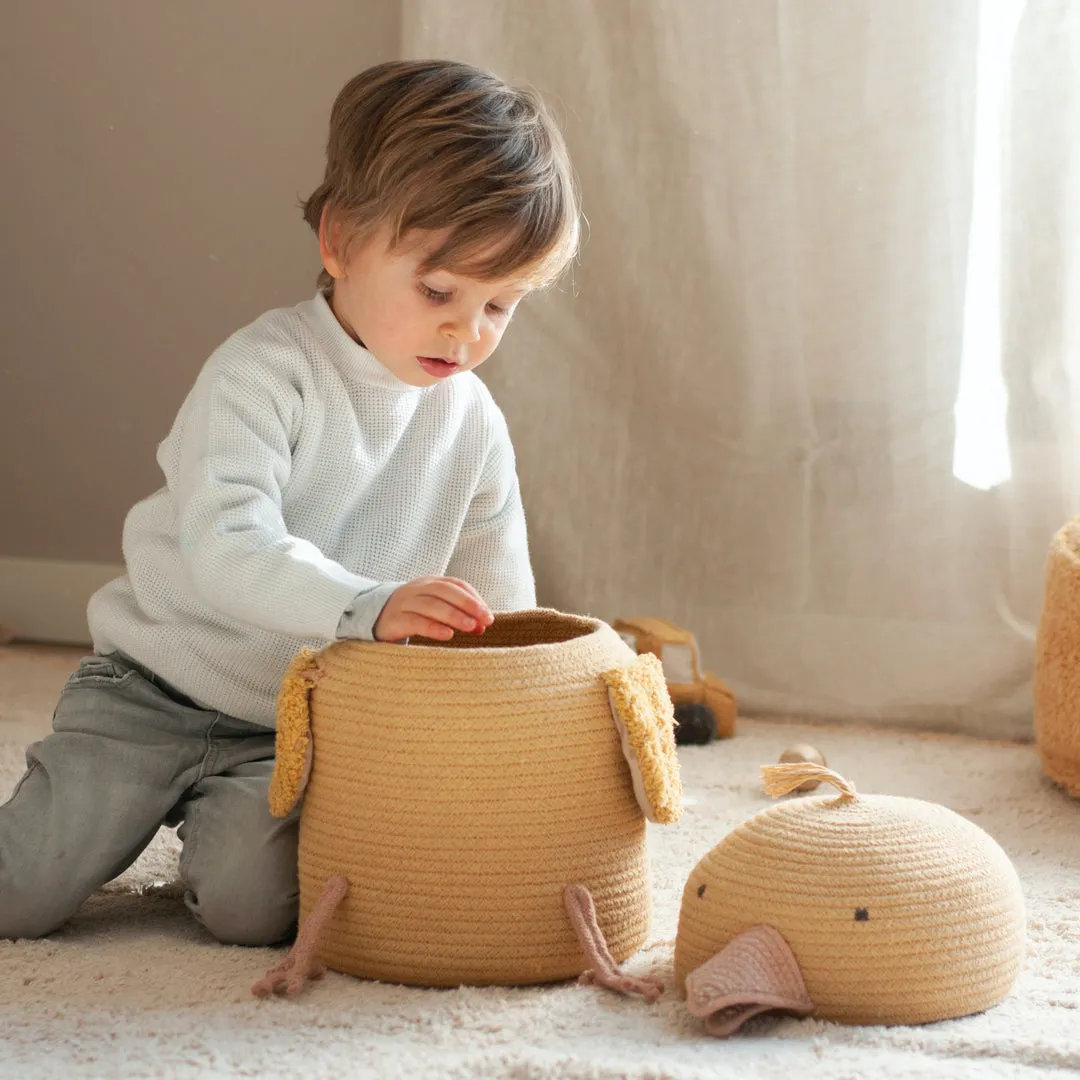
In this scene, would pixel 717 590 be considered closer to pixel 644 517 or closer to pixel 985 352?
pixel 644 517

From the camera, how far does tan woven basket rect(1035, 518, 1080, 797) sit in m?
1.38

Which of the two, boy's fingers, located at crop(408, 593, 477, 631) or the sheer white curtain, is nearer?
boy's fingers, located at crop(408, 593, 477, 631)

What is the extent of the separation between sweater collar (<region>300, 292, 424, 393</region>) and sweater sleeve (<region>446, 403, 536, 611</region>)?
0.13 m

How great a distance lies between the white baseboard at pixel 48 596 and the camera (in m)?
2.19

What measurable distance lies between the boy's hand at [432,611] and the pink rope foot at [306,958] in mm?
168

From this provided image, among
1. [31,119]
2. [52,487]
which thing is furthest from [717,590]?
[31,119]

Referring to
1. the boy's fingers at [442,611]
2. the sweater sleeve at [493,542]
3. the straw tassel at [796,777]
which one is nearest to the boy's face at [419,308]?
the sweater sleeve at [493,542]

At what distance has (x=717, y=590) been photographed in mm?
1843

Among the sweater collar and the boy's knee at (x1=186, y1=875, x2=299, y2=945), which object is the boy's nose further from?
the boy's knee at (x1=186, y1=875, x2=299, y2=945)

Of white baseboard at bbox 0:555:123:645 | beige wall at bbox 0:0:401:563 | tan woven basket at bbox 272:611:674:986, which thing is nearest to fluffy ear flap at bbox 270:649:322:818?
tan woven basket at bbox 272:611:674:986

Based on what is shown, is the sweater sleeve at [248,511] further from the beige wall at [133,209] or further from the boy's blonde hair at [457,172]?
the beige wall at [133,209]

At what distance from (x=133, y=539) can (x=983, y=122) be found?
3.41 feet

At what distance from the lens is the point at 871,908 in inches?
33.4

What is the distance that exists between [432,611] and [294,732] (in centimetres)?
14
